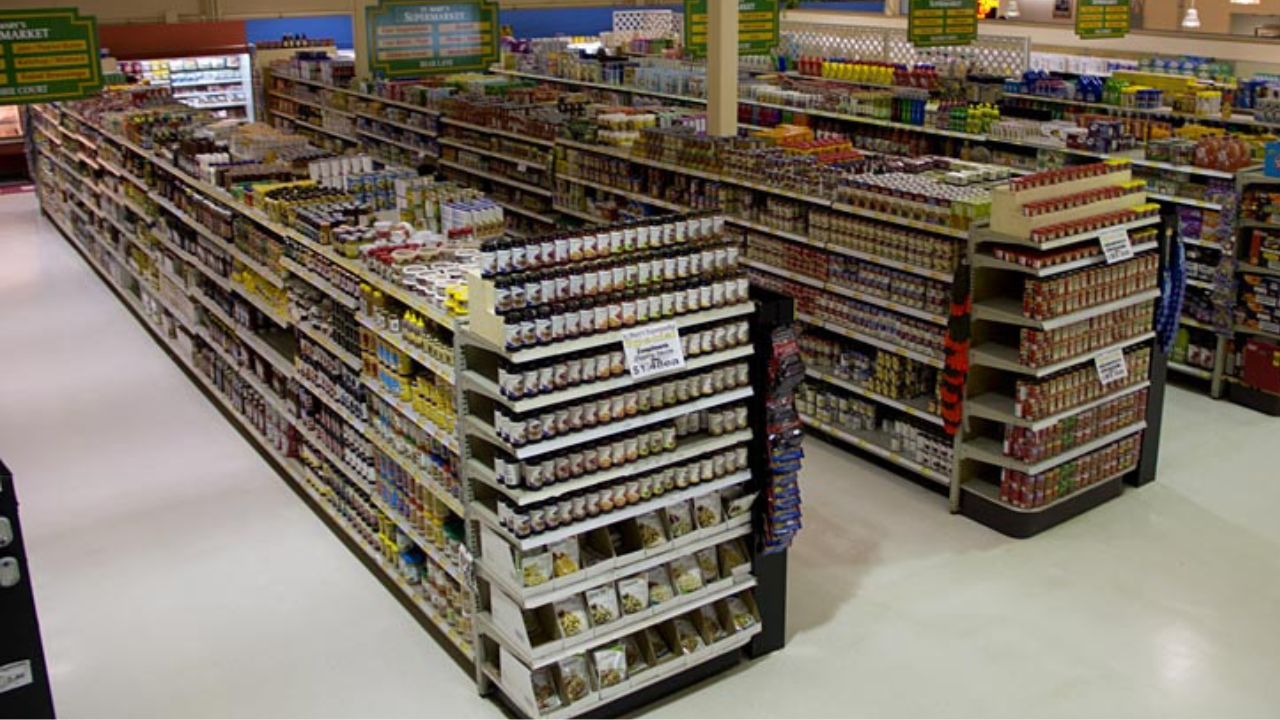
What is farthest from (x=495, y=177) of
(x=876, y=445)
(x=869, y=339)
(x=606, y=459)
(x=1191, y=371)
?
(x=606, y=459)

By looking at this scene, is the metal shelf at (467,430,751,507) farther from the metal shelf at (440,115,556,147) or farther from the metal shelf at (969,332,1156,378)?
the metal shelf at (440,115,556,147)

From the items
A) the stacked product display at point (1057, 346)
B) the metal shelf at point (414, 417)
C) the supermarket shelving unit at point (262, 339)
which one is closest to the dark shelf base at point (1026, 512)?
the stacked product display at point (1057, 346)

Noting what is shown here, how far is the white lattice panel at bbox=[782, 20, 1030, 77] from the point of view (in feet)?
50.9

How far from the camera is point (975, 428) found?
7.48 metres

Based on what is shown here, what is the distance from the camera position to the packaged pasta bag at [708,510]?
220 inches

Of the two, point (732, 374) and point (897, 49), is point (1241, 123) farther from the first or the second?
point (732, 374)

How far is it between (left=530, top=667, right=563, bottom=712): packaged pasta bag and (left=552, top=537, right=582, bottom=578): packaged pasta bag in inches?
19.1

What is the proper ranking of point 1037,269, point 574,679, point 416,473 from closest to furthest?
point 574,679, point 416,473, point 1037,269

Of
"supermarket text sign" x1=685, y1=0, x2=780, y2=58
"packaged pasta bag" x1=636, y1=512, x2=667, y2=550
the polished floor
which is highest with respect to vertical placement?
"supermarket text sign" x1=685, y1=0, x2=780, y2=58

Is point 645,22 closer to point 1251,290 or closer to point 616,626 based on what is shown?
point 1251,290

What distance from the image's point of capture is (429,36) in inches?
419

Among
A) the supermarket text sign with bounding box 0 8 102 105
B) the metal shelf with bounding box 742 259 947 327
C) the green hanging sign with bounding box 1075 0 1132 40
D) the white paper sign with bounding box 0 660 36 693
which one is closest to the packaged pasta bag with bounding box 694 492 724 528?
the metal shelf with bounding box 742 259 947 327

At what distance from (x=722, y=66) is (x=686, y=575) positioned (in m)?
5.13

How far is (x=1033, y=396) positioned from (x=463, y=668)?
11.6ft
